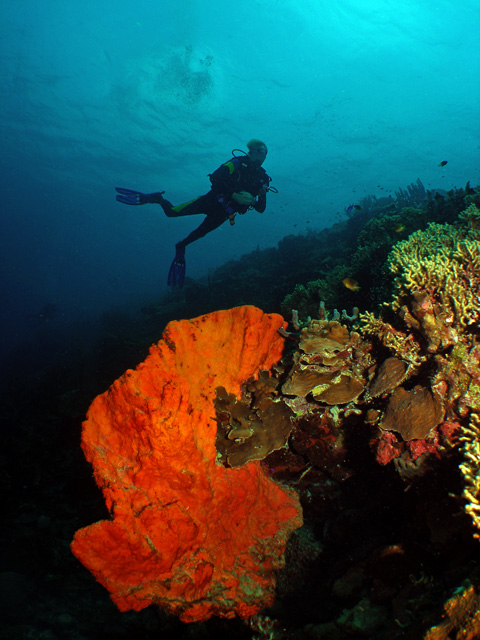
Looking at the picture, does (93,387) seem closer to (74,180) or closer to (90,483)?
(90,483)

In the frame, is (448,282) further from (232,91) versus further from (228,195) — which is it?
(232,91)

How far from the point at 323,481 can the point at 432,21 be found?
143 ft

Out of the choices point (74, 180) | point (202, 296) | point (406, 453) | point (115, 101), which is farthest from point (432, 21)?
point (74, 180)

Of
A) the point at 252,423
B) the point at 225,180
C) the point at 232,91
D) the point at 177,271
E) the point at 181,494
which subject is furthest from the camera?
the point at 232,91

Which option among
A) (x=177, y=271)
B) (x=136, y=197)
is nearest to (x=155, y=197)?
(x=136, y=197)

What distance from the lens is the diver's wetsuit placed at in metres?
9.11

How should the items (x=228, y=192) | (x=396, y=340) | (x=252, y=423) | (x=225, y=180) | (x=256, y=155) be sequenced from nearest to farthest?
(x=396, y=340) < (x=252, y=423) < (x=225, y=180) < (x=228, y=192) < (x=256, y=155)

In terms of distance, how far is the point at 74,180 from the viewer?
54.4m

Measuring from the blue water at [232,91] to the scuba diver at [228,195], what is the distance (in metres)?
11.9

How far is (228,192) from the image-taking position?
30.7 feet

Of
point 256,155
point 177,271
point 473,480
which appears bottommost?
point 473,480

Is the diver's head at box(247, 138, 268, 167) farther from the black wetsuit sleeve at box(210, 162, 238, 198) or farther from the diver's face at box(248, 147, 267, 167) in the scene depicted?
the black wetsuit sleeve at box(210, 162, 238, 198)

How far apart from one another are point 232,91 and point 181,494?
4217 centimetres

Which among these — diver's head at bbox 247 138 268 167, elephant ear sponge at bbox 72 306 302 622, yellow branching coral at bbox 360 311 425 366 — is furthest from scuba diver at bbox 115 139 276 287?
elephant ear sponge at bbox 72 306 302 622
